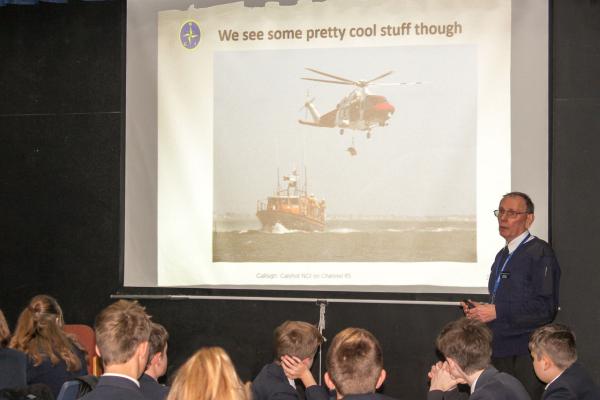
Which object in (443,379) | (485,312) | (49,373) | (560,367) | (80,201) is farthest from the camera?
(80,201)

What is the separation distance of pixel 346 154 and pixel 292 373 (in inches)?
84.1

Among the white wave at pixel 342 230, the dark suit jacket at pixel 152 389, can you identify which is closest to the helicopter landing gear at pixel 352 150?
the white wave at pixel 342 230

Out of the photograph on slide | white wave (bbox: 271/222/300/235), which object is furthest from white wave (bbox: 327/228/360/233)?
white wave (bbox: 271/222/300/235)

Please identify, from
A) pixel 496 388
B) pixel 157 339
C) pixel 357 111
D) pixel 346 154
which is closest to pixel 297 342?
pixel 157 339

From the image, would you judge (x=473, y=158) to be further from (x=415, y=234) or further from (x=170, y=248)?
(x=170, y=248)

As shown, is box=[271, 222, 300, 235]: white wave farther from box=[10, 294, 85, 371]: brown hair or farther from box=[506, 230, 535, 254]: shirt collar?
box=[10, 294, 85, 371]: brown hair

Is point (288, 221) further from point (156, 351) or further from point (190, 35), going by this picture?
point (156, 351)

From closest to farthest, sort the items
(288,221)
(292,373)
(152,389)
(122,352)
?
(122,352)
(152,389)
(292,373)
(288,221)

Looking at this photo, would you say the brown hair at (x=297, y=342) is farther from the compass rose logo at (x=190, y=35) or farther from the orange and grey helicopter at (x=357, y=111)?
the compass rose logo at (x=190, y=35)

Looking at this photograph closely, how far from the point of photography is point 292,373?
3.73m

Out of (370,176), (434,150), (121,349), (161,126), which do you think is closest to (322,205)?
(370,176)

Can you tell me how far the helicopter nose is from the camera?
17.9 ft

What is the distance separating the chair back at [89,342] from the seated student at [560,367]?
9.80 feet

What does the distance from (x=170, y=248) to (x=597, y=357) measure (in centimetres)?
292
